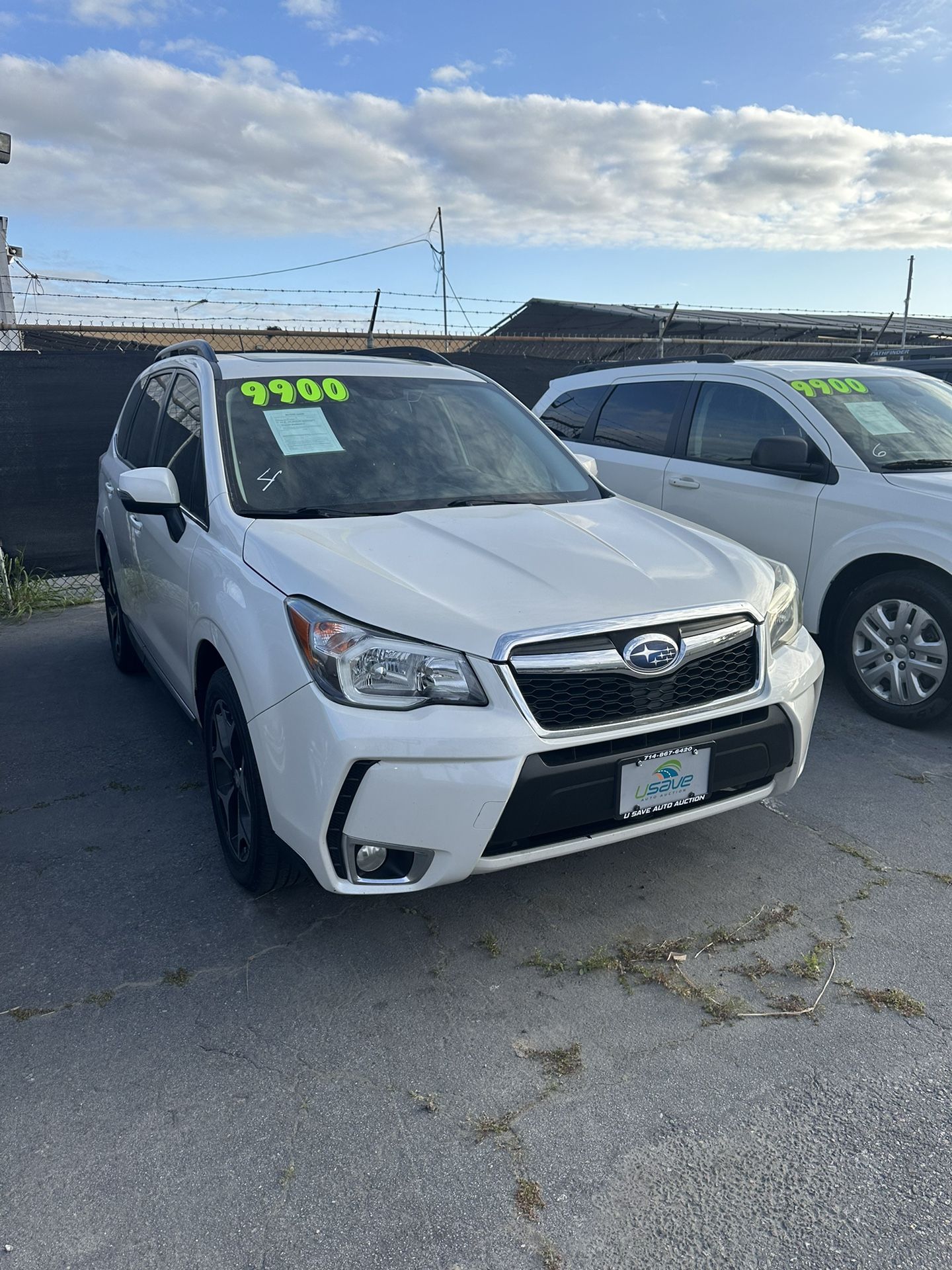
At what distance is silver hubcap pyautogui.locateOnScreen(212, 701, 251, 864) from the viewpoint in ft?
10.1

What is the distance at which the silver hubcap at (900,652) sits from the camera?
4551mm

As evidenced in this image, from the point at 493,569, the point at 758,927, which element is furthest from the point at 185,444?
the point at 758,927

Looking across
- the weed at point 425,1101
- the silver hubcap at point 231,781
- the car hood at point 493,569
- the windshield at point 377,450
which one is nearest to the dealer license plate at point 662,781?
the car hood at point 493,569

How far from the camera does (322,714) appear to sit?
2527 mm

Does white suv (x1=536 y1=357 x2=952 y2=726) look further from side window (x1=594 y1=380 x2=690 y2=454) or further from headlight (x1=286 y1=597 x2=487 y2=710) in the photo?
headlight (x1=286 y1=597 x2=487 y2=710)

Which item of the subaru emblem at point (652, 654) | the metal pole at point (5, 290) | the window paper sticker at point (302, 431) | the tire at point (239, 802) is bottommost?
the tire at point (239, 802)

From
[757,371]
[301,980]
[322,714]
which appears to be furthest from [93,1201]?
[757,371]

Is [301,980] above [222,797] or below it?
below

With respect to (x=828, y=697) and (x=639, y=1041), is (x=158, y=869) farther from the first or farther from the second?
(x=828, y=697)

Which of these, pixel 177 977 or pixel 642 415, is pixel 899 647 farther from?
pixel 177 977

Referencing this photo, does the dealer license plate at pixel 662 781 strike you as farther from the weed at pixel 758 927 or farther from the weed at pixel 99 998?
the weed at pixel 99 998

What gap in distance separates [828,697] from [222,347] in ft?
23.0

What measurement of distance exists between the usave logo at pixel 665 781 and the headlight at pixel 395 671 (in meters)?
0.58

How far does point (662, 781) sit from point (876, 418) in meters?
3.40
